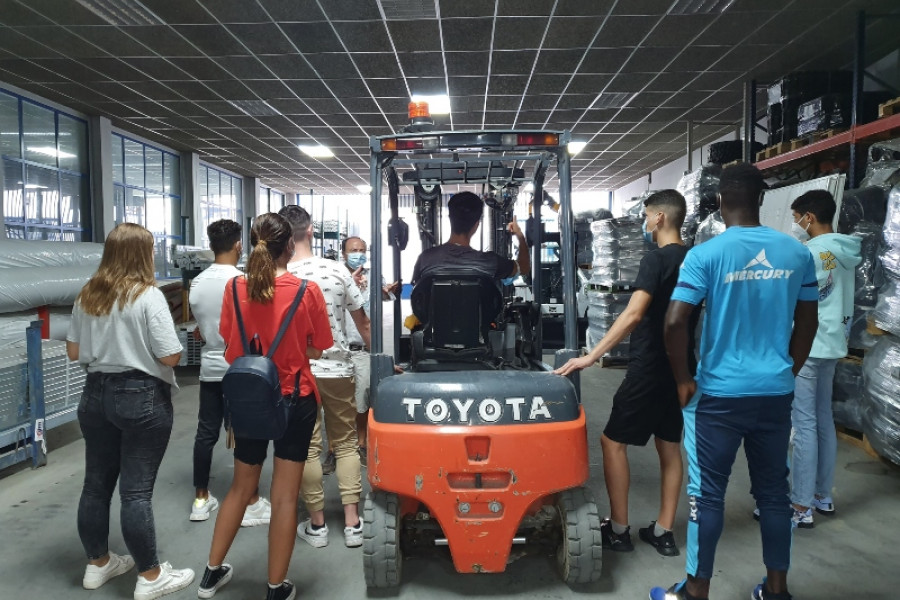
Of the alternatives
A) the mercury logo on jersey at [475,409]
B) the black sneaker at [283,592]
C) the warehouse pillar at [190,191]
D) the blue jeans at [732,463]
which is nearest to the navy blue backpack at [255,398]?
the mercury logo on jersey at [475,409]

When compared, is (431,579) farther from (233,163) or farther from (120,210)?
(233,163)

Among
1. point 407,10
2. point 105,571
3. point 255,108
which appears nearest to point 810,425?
point 105,571

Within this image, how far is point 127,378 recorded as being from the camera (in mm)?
2697

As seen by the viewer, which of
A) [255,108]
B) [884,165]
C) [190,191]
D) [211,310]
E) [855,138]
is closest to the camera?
[211,310]

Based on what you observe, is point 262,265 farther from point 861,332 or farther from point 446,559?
point 861,332

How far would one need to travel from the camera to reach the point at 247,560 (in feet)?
10.7

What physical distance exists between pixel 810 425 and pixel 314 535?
3042 millimetres

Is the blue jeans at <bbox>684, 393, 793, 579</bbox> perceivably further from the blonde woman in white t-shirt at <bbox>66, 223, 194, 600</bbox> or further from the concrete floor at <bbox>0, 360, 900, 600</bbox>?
the blonde woman in white t-shirt at <bbox>66, 223, 194, 600</bbox>

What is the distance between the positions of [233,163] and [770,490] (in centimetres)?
1831

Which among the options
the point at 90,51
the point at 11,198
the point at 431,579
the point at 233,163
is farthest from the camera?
the point at 233,163

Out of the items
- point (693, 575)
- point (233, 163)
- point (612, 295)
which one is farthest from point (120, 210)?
point (693, 575)

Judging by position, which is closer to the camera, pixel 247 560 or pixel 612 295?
pixel 247 560

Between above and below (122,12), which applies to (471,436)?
below

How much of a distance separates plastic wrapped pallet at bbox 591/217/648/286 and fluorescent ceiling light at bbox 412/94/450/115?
3880 millimetres
